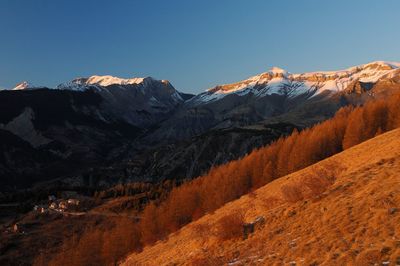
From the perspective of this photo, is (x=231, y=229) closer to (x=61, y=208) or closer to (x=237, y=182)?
(x=237, y=182)

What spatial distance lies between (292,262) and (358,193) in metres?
10.7

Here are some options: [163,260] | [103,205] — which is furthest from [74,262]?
[103,205]

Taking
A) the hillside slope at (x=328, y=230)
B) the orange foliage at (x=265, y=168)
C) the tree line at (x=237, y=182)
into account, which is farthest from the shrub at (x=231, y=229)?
the orange foliage at (x=265, y=168)

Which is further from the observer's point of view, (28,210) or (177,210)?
(28,210)

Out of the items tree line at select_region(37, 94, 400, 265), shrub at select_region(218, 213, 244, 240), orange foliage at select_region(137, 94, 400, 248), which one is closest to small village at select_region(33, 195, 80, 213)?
tree line at select_region(37, 94, 400, 265)

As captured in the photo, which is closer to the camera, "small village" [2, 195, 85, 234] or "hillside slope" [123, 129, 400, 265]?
"hillside slope" [123, 129, 400, 265]

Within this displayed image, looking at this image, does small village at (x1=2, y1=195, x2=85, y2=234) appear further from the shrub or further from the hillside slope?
the shrub

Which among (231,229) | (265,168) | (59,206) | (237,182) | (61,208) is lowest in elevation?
(61,208)

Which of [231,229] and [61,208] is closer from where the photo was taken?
[231,229]

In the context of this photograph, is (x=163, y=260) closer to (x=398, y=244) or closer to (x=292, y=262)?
(x=292, y=262)

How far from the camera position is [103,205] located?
169750mm

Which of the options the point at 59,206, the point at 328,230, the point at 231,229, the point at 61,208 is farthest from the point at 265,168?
the point at 59,206

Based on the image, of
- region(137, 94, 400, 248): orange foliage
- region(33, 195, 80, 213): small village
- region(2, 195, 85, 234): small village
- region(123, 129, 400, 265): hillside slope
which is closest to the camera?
region(123, 129, 400, 265): hillside slope

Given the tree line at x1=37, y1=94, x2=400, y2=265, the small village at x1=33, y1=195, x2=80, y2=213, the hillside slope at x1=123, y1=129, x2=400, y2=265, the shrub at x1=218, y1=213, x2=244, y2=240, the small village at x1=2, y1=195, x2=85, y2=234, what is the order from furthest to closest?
the small village at x1=33, y1=195, x2=80, y2=213 < the small village at x1=2, y1=195, x2=85, y2=234 < the tree line at x1=37, y1=94, x2=400, y2=265 < the shrub at x1=218, y1=213, x2=244, y2=240 < the hillside slope at x1=123, y1=129, x2=400, y2=265
